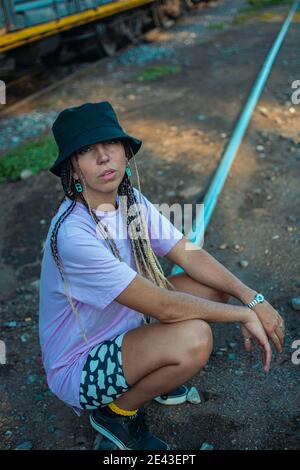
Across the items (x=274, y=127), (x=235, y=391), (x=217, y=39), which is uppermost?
(x=235, y=391)

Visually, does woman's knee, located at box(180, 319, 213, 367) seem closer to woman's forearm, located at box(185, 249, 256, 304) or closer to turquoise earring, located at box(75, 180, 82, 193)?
woman's forearm, located at box(185, 249, 256, 304)

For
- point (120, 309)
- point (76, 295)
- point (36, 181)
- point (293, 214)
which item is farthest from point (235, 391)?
point (36, 181)

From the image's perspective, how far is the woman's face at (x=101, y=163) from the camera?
2.35m

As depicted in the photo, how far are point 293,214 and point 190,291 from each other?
2103 millimetres

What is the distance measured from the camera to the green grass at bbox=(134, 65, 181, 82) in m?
8.84

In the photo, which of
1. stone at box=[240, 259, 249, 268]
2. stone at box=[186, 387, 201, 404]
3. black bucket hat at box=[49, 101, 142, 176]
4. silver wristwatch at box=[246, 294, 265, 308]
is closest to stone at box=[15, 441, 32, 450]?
stone at box=[186, 387, 201, 404]

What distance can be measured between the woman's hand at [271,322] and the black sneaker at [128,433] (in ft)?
2.37

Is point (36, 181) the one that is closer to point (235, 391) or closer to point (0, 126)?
point (0, 126)

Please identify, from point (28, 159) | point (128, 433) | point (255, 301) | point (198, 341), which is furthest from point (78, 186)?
point (28, 159)

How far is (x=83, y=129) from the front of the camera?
227 centimetres

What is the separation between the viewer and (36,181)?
5734 mm

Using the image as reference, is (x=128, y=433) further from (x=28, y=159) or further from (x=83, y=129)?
(x=28, y=159)

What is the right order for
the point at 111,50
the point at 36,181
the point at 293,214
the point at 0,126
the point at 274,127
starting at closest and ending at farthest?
the point at 293,214 → the point at 36,181 → the point at 274,127 → the point at 0,126 → the point at 111,50
